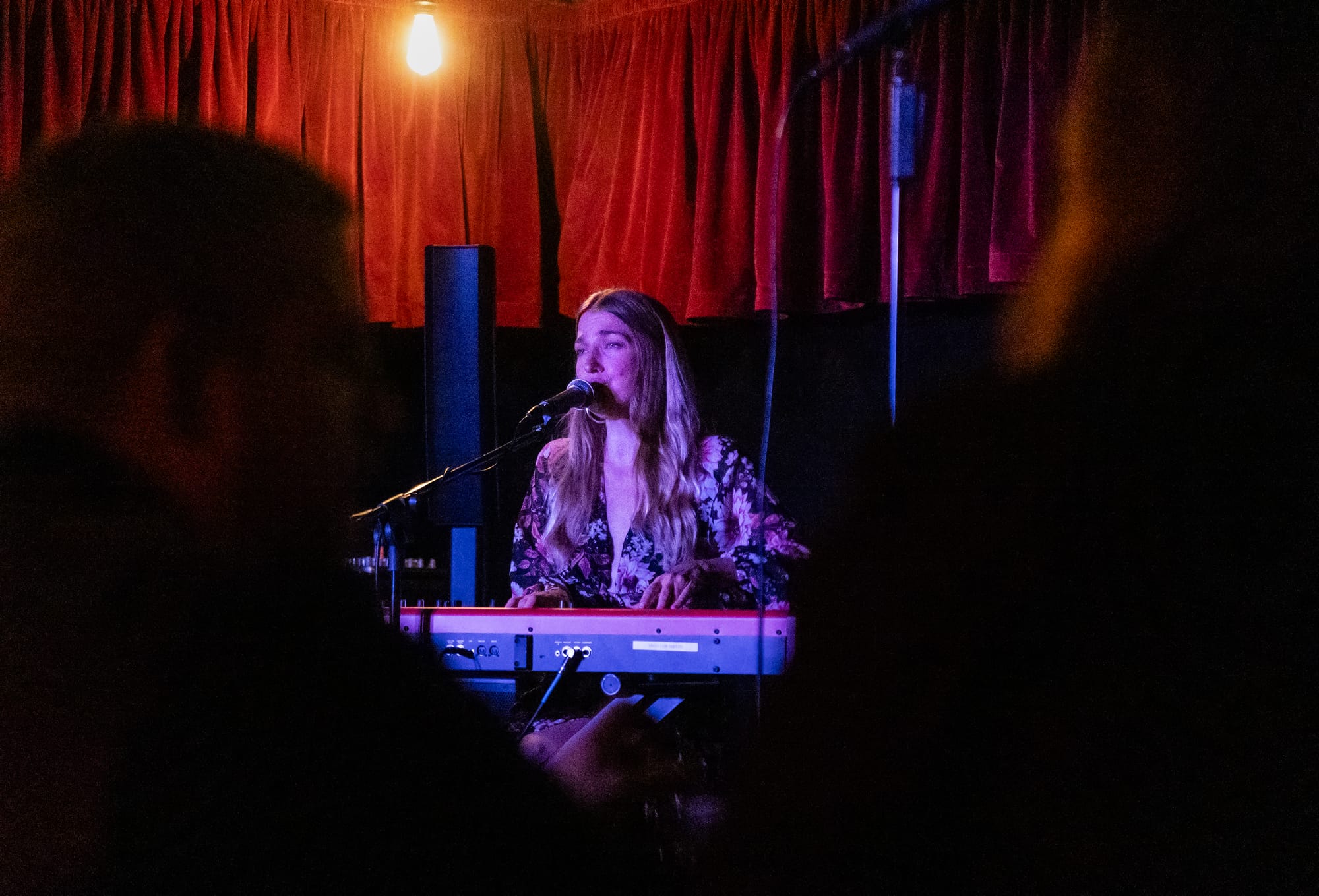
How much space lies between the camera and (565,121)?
377cm

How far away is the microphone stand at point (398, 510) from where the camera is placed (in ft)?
6.22

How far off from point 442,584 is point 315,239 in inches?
116

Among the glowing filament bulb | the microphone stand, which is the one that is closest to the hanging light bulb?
the glowing filament bulb

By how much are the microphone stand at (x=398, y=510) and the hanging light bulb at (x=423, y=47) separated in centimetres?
183

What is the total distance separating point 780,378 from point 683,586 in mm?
1181

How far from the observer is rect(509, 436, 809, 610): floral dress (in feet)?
9.25

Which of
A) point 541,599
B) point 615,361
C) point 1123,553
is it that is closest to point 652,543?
point 541,599

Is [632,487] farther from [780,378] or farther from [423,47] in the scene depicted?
[423,47]

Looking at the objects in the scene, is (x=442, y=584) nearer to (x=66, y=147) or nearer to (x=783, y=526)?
(x=783, y=526)

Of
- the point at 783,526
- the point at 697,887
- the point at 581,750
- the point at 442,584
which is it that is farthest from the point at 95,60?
the point at 697,887

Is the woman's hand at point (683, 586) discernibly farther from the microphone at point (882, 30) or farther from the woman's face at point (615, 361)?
the microphone at point (882, 30)

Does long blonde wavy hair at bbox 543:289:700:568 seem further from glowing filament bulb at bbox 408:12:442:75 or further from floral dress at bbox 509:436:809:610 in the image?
glowing filament bulb at bbox 408:12:442:75

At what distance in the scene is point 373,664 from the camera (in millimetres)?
760

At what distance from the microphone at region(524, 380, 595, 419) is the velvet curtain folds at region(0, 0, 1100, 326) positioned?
100 centimetres
